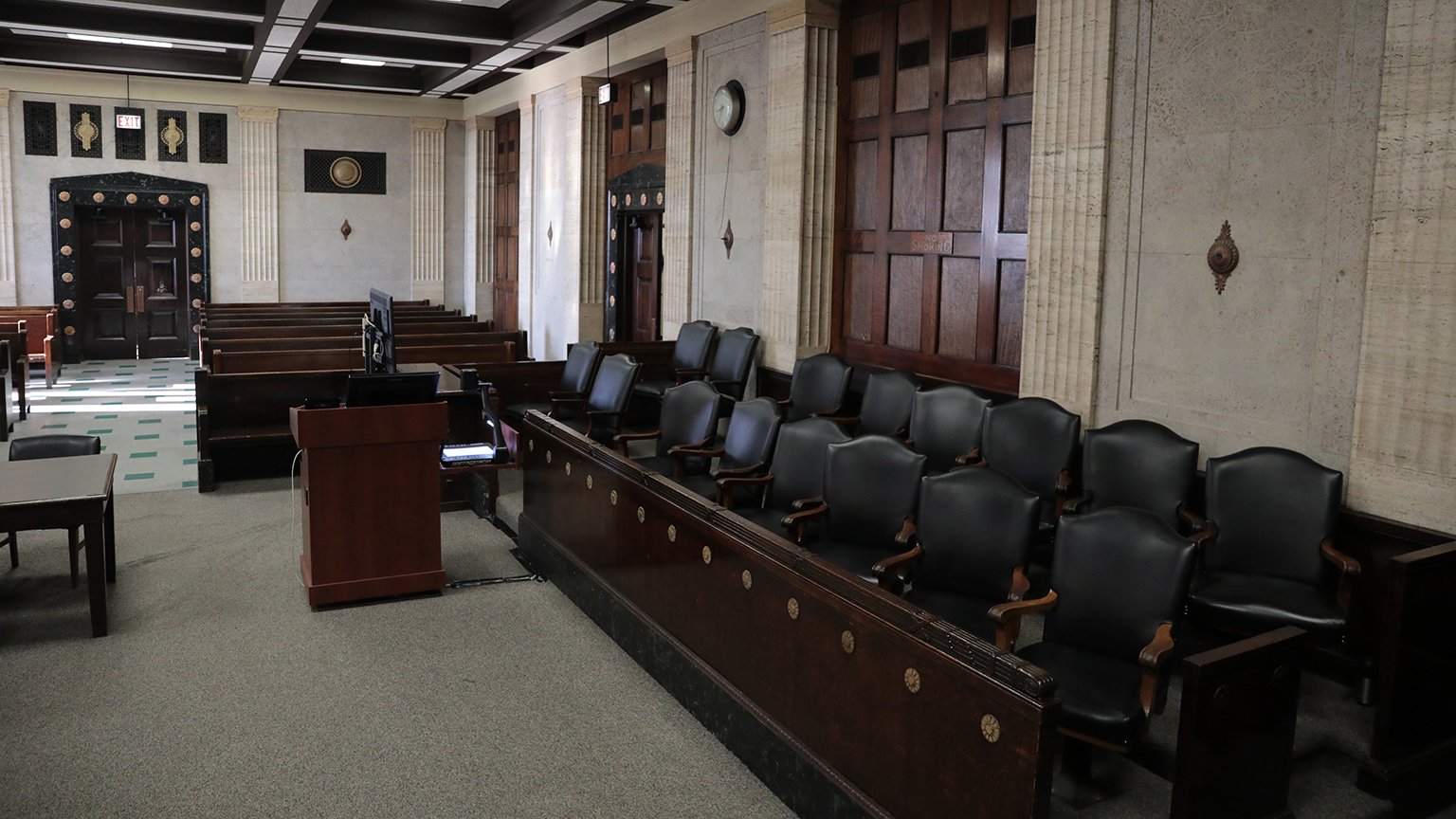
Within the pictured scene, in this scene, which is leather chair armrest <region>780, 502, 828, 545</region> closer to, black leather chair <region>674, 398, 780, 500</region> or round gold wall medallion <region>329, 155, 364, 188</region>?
black leather chair <region>674, 398, 780, 500</region>

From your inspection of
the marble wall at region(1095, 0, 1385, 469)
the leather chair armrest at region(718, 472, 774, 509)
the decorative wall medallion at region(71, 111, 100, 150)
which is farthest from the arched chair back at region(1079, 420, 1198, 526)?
the decorative wall medallion at region(71, 111, 100, 150)

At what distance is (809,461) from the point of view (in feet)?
15.4

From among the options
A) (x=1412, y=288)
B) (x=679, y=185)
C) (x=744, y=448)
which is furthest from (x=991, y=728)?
(x=679, y=185)

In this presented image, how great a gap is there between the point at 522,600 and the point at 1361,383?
364cm

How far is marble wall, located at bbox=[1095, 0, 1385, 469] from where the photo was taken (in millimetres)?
4133

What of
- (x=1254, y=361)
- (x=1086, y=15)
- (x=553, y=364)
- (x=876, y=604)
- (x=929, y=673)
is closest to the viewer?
(x=929, y=673)

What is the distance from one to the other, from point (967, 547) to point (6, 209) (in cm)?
1401

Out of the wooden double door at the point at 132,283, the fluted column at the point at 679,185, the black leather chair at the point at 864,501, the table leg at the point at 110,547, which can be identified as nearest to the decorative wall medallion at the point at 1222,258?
the black leather chair at the point at 864,501

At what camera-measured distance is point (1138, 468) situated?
4.44 metres

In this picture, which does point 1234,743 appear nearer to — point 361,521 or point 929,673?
point 929,673

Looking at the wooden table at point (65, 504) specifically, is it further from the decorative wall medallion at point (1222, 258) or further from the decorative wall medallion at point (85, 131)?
the decorative wall medallion at point (85, 131)

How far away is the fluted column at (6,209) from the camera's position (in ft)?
44.0

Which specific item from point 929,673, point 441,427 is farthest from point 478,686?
point 929,673

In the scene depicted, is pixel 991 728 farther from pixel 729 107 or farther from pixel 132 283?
pixel 132 283
